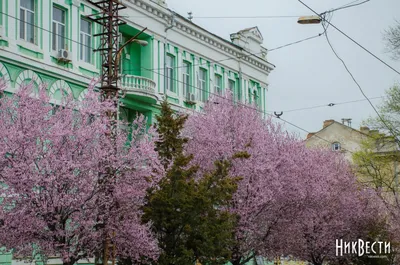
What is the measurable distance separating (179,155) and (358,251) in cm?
1899

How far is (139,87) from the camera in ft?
99.7

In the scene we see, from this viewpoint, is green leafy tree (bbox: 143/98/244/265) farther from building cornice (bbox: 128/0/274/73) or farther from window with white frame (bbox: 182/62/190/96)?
window with white frame (bbox: 182/62/190/96)

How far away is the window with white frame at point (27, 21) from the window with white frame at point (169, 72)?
9350 millimetres

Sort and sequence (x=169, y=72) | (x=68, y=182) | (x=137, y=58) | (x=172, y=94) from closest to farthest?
(x=68, y=182)
(x=137, y=58)
(x=172, y=94)
(x=169, y=72)

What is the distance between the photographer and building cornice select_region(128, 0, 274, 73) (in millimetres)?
32188

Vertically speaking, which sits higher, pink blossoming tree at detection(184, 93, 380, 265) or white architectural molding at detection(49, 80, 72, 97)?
white architectural molding at detection(49, 80, 72, 97)

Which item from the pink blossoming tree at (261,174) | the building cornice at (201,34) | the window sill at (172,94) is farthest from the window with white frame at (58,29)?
the window sill at (172,94)

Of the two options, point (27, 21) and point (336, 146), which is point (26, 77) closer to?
point (27, 21)

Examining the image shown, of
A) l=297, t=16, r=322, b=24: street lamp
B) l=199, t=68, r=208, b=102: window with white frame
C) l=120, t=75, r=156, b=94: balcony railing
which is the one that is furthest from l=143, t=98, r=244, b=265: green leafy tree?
l=199, t=68, r=208, b=102: window with white frame

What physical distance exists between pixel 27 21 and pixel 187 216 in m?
10.5

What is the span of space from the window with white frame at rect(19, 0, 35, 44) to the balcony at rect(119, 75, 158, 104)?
5017mm

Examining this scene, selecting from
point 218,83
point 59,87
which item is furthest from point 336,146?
point 59,87

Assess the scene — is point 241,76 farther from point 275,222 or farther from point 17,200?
point 17,200

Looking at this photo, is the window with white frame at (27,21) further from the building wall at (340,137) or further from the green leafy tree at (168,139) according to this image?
the building wall at (340,137)
